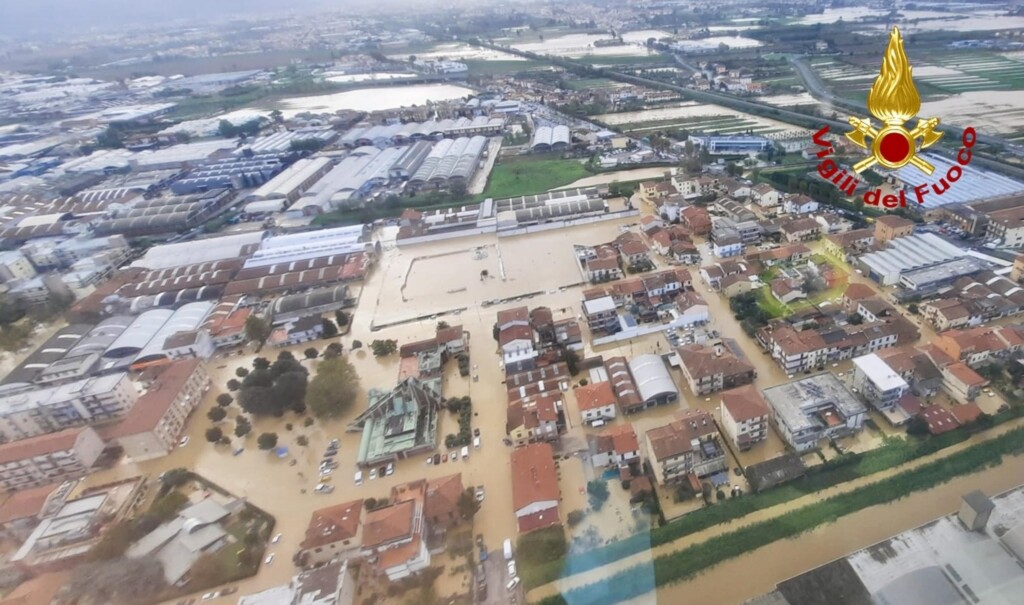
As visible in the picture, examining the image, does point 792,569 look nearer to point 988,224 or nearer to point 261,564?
point 261,564

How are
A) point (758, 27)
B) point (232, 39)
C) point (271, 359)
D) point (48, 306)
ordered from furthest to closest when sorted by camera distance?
point (232, 39)
point (758, 27)
point (48, 306)
point (271, 359)

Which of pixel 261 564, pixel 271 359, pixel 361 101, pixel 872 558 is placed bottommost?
pixel 872 558

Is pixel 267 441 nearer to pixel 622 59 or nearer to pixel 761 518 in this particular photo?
pixel 761 518

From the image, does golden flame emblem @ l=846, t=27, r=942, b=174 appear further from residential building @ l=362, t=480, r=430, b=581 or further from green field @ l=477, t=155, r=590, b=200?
green field @ l=477, t=155, r=590, b=200

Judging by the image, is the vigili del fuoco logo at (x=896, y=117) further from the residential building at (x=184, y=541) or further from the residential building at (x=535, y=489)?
the residential building at (x=184, y=541)

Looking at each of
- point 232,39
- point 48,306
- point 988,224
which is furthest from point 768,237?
point 232,39

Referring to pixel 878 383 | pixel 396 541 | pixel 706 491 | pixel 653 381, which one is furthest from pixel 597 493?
pixel 878 383

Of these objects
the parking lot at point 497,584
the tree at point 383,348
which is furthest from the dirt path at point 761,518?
the tree at point 383,348

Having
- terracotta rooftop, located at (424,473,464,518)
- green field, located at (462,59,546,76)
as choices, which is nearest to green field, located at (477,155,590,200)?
terracotta rooftop, located at (424,473,464,518)
